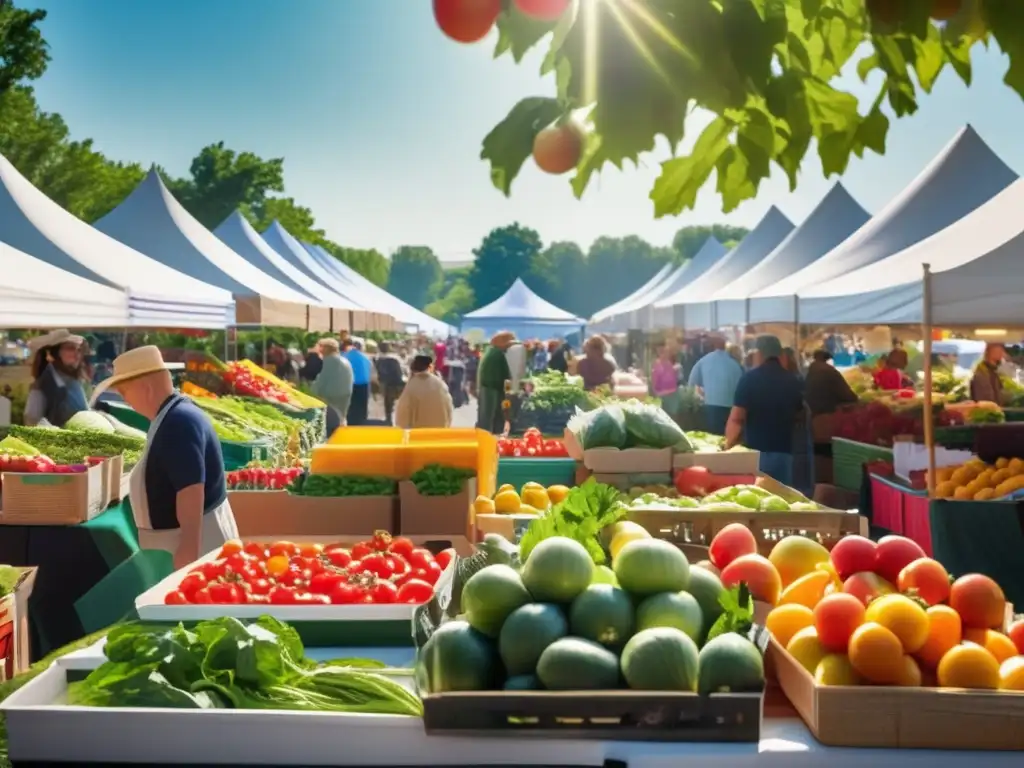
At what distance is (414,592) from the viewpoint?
3.64 metres

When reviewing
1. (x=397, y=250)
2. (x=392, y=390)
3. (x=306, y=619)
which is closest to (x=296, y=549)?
(x=306, y=619)

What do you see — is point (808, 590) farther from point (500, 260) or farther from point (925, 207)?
point (500, 260)

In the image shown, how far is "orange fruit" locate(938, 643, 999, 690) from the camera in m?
2.60

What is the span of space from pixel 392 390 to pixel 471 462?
559 inches

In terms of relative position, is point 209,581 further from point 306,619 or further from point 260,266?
point 260,266

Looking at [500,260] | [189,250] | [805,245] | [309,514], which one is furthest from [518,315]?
[500,260]

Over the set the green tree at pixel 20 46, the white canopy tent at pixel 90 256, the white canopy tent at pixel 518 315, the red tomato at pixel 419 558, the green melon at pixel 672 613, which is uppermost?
the green tree at pixel 20 46

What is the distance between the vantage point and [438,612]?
3113 millimetres

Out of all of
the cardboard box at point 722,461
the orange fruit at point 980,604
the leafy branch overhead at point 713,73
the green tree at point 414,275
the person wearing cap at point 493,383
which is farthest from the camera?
the green tree at point 414,275

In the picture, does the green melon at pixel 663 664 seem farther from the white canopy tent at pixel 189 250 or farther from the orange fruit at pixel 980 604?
the white canopy tent at pixel 189 250

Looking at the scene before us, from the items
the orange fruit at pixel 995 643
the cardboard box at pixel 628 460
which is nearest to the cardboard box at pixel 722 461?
the cardboard box at pixel 628 460

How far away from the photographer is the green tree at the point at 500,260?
132625mm

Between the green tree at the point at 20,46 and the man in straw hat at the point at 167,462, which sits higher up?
the green tree at the point at 20,46

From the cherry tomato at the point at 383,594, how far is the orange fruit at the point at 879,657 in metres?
1.57
